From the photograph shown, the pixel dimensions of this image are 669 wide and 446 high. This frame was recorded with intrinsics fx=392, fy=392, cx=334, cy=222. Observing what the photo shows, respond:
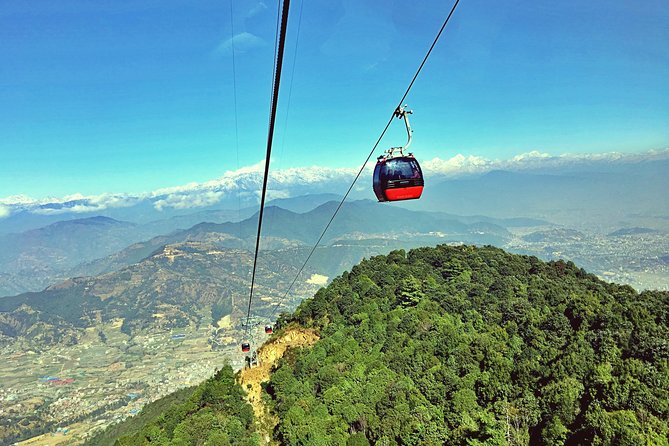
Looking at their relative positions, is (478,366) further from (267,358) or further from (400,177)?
(400,177)

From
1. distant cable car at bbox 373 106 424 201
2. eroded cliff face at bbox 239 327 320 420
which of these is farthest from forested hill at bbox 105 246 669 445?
distant cable car at bbox 373 106 424 201

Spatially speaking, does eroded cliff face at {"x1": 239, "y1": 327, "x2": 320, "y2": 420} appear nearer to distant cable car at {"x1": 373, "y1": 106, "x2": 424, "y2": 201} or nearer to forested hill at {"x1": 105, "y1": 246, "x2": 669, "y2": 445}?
forested hill at {"x1": 105, "y1": 246, "x2": 669, "y2": 445}

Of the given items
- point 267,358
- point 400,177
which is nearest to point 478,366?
point 267,358

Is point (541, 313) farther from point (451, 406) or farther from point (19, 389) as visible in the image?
point (19, 389)

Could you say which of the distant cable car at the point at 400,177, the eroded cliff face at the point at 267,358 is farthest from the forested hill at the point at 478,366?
the distant cable car at the point at 400,177

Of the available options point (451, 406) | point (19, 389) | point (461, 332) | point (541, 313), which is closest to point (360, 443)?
point (451, 406)

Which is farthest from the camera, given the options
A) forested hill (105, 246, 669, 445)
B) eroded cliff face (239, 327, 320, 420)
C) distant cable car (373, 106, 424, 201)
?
eroded cliff face (239, 327, 320, 420)

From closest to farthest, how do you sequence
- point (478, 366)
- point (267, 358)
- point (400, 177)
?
point (400, 177), point (478, 366), point (267, 358)

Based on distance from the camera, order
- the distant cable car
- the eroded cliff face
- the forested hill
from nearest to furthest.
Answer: the distant cable car < the forested hill < the eroded cliff face

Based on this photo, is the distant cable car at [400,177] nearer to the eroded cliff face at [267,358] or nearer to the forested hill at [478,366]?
the forested hill at [478,366]
